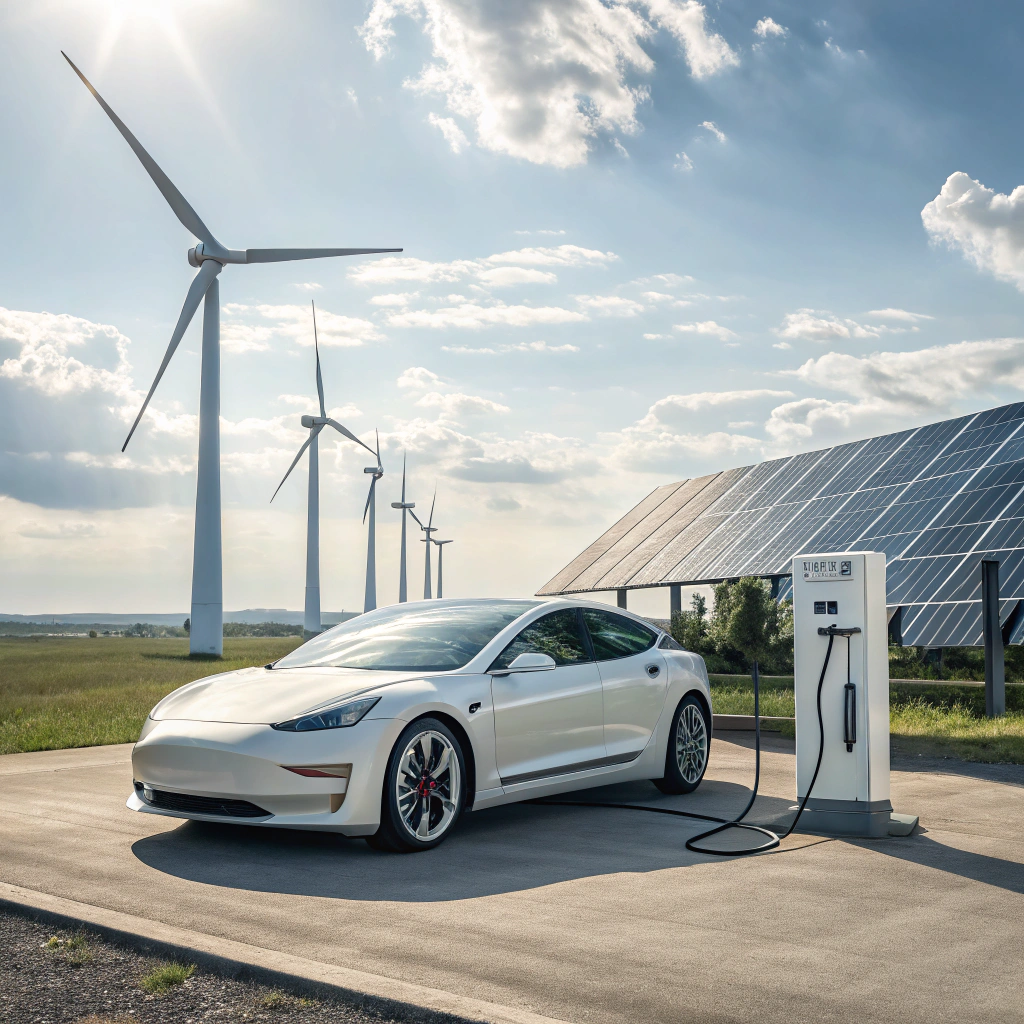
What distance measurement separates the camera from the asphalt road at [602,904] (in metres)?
3.91

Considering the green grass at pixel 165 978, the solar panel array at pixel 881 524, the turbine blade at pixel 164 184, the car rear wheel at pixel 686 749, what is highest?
the turbine blade at pixel 164 184

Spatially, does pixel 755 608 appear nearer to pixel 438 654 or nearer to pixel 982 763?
pixel 982 763

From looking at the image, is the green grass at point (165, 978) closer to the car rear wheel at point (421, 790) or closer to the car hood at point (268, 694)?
the car rear wheel at point (421, 790)

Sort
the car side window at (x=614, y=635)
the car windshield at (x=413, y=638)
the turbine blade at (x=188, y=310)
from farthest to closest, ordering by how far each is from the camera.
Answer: the turbine blade at (x=188, y=310) → the car side window at (x=614, y=635) → the car windshield at (x=413, y=638)

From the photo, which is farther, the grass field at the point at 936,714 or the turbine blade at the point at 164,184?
the turbine blade at the point at 164,184

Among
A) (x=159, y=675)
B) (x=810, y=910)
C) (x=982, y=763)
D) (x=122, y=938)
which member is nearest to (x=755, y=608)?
(x=982, y=763)

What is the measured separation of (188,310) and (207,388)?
5.34 metres

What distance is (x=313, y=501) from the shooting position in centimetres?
4825

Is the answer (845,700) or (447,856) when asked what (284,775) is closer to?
(447,856)

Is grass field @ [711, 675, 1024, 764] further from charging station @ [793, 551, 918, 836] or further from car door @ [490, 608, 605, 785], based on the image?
car door @ [490, 608, 605, 785]

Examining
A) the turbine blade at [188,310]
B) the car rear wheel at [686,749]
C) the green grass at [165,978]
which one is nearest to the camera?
the green grass at [165,978]

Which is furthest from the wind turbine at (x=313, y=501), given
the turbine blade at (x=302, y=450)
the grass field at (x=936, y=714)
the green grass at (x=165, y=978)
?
the green grass at (x=165, y=978)

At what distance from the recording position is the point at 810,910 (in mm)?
5051

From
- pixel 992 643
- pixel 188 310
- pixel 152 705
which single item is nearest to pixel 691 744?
pixel 992 643
